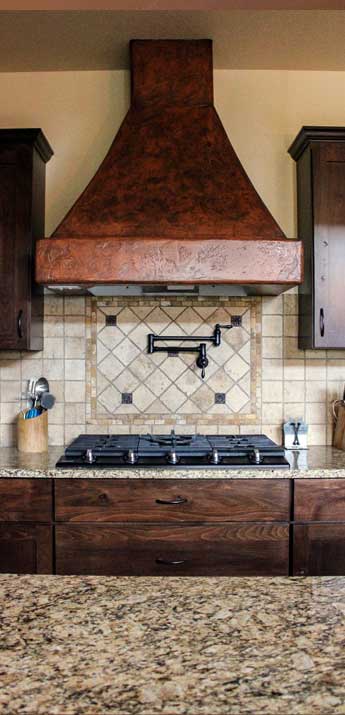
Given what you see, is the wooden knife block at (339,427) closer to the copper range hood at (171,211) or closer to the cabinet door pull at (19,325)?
the copper range hood at (171,211)

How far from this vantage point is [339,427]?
3.06m

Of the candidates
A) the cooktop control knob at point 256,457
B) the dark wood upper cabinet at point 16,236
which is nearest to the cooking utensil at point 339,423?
the cooktop control knob at point 256,457

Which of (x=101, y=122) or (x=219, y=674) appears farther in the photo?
(x=101, y=122)

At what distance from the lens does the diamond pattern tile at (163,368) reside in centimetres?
313

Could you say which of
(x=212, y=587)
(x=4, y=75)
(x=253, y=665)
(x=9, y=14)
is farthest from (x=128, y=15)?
(x=253, y=665)

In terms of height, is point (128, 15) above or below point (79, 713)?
above

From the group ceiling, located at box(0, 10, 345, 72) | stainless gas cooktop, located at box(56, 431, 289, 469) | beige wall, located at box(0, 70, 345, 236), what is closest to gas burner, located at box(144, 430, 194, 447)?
stainless gas cooktop, located at box(56, 431, 289, 469)

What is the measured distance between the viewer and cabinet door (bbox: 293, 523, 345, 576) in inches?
98.0

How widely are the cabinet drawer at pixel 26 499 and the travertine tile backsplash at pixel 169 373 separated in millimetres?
655

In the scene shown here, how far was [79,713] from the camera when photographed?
28.6 inches

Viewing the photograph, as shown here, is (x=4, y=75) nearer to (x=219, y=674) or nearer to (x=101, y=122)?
(x=101, y=122)

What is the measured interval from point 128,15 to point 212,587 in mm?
2420

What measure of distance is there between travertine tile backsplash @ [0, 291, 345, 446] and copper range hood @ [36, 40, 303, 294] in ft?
0.80

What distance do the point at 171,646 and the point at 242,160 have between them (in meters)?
2.71
